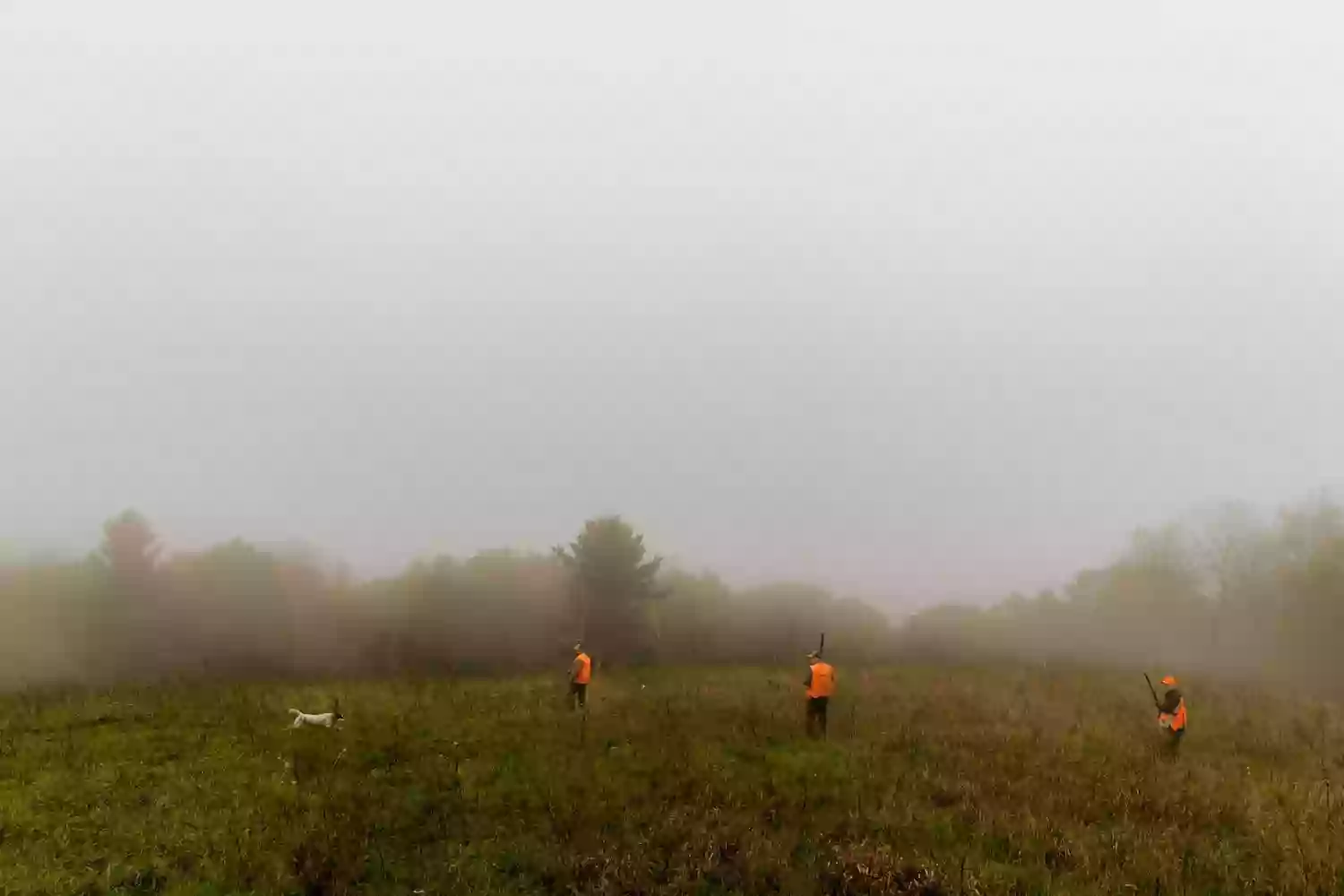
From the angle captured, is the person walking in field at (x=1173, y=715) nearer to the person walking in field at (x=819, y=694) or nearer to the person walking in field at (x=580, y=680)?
the person walking in field at (x=819, y=694)

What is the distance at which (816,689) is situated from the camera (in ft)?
48.8

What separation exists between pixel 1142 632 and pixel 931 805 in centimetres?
4366

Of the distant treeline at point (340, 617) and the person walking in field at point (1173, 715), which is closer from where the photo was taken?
the person walking in field at point (1173, 715)

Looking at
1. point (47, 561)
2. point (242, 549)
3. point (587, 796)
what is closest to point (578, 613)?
point (242, 549)

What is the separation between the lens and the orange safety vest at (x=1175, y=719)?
1440 centimetres

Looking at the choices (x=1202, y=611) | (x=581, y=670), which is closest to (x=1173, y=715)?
(x=581, y=670)

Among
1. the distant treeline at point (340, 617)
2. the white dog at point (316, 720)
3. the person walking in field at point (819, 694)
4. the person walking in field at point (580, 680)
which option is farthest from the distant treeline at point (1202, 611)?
the white dog at point (316, 720)

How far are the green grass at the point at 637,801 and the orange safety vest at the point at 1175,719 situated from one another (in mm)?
751

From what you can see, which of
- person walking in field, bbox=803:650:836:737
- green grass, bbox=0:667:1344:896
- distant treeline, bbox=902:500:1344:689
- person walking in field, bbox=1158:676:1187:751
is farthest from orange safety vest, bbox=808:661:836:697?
distant treeline, bbox=902:500:1344:689

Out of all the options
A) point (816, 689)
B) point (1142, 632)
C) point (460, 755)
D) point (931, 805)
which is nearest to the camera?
point (931, 805)

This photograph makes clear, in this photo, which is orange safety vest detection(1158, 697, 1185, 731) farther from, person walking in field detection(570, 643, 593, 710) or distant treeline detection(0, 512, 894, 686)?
distant treeline detection(0, 512, 894, 686)

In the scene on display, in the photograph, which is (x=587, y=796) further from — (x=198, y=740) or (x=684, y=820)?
(x=198, y=740)

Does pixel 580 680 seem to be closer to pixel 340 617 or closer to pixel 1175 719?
pixel 1175 719

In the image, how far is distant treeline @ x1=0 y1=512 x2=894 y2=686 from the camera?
81.3 feet
